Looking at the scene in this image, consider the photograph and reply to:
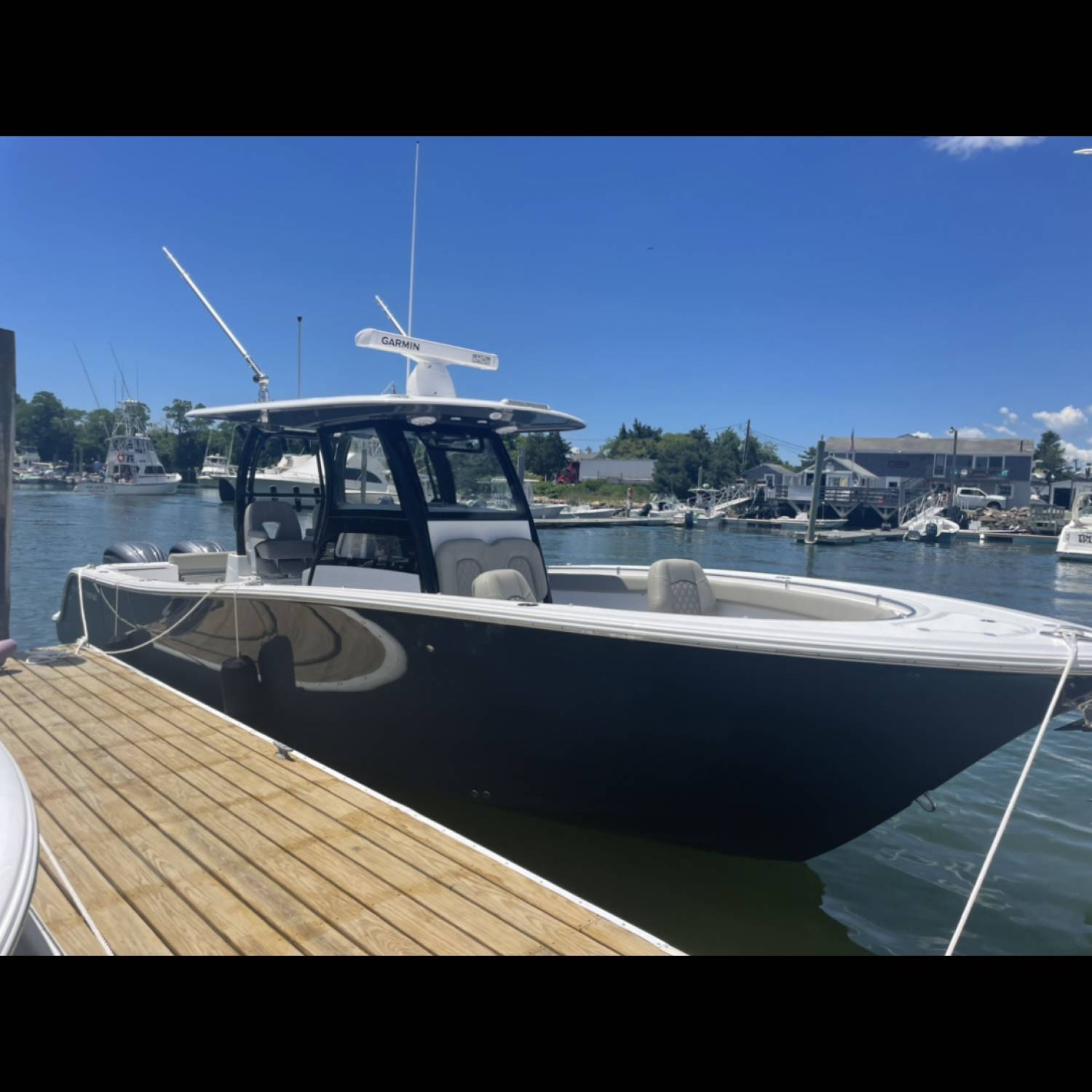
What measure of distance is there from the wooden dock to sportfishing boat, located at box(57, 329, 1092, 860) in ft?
2.33

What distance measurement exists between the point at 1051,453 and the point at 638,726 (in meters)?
120

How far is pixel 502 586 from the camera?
5148 millimetres

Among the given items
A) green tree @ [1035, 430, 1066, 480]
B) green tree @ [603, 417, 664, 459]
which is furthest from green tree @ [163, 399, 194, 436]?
green tree @ [1035, 430, 1066, 480]

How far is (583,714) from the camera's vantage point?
438cm

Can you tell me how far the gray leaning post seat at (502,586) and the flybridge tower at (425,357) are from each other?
1499 millimetres

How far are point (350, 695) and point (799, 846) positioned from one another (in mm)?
2780

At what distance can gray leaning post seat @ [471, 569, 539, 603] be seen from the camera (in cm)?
511

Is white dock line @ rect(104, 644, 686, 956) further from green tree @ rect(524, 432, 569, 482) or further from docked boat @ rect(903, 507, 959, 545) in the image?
green tree @ rect(524, 432, 569, 482)

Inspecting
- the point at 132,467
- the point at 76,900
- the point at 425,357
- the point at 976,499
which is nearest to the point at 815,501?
the point at 976,499

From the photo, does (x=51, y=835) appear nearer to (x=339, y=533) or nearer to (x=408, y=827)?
(x=408, y=827)

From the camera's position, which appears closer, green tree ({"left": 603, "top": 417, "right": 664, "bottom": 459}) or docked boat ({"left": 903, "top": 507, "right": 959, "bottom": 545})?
docked boat ({"left": 903, "top": 507, "right": 959, "bottom": 545})
